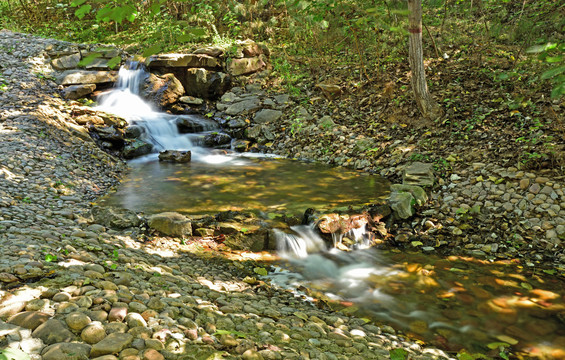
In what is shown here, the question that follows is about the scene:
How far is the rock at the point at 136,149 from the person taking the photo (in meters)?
8.74

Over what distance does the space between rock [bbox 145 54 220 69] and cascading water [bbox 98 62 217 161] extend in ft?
1.52

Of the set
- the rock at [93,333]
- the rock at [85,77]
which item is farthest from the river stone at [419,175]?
the rock at [85,77]

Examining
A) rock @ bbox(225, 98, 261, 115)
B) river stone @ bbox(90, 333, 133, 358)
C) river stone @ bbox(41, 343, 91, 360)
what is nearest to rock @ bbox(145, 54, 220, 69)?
rock @ bbox(225, 98, 261, 115)

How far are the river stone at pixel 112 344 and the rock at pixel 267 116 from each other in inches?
341

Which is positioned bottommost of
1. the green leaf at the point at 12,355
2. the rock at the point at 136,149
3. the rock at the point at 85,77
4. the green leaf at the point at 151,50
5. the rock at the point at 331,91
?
the green leaf at the point at 12,355

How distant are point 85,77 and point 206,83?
351cm

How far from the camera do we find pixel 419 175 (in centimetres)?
627

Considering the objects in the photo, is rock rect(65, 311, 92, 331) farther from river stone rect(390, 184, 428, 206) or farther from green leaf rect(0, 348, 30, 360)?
river stone rect(390, 184, 428, 206)

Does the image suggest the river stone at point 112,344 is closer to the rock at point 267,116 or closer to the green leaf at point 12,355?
the green leaf at point 12,355

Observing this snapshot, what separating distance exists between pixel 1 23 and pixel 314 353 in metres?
20.2

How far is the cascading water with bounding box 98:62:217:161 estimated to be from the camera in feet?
32.2

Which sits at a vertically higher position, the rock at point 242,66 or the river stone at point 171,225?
the rock at point 242,66

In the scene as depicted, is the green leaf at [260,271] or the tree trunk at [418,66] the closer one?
the green leaf at [260,271]

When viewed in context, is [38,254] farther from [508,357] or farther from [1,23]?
[1,23]
